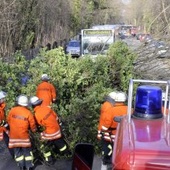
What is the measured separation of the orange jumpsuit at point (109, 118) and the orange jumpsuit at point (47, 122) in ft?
2.76

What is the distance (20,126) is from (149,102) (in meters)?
3.70

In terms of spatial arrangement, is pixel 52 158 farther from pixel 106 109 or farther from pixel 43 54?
pixel 43 54

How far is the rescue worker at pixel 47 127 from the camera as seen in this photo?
6594mm

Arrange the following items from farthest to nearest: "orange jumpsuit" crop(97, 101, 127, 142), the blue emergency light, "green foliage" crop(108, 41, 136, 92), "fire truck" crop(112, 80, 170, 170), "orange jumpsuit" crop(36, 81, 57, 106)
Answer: "green foliage" crop(108, 41, 136, 92), "orange jumpsuit" crop(36, 81, 57, 106), "orange jumpsuit" crop(97, 101, 127, 142), the blue emergency light, "fire truck" crop(112, 80, 170, 170)

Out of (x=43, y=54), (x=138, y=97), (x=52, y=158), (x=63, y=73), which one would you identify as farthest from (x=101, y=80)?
(x=138, y=97)

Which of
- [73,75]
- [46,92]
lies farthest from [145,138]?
[73,75]

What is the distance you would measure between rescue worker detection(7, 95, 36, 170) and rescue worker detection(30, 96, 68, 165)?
167 millimetres

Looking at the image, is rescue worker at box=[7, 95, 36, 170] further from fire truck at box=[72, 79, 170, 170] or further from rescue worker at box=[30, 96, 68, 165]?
fire truck at box=[72, 79, 170, 170]

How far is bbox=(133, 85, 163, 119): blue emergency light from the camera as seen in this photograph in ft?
10.3

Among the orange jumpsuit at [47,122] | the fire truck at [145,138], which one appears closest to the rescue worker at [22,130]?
the orange jumpsuit at [47,122]

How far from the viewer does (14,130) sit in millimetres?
6492

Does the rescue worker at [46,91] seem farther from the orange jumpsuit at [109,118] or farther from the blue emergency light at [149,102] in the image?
the blue emergency light at [149,102]

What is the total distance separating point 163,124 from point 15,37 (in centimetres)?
2442

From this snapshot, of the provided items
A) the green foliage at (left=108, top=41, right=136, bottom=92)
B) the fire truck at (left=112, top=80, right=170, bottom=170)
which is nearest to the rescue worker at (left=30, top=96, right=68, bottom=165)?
the fire truck at (left=112, top=80, right=170, bottom=170)
